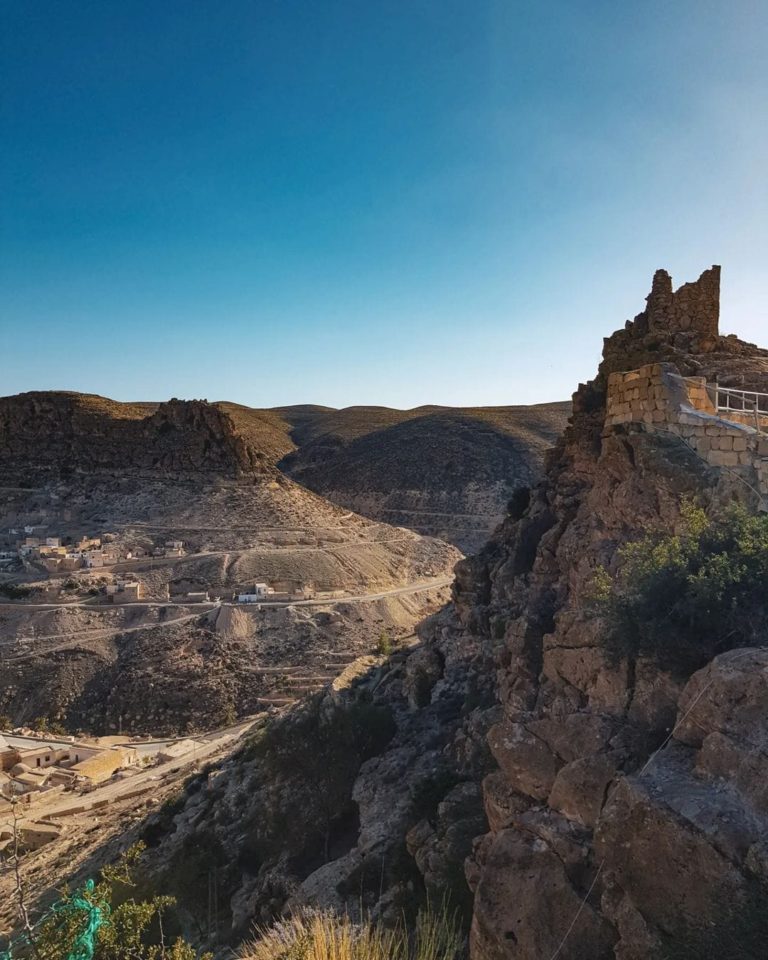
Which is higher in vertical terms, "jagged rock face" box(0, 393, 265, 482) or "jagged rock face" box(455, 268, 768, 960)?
"jagged rock face" box(0, 393, 265, 482)

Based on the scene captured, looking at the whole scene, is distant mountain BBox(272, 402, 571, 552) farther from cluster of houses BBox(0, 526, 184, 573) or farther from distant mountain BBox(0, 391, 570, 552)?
cluster of houses BBox(0, 526, 184, 573)

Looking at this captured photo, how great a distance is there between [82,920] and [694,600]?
18.5 feet

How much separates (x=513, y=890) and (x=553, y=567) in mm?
7202

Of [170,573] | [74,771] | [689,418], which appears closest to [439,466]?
[170,573]

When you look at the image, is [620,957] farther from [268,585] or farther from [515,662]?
[268,585]

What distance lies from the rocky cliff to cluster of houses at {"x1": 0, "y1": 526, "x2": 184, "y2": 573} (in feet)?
97.1

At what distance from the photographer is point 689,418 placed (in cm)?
932

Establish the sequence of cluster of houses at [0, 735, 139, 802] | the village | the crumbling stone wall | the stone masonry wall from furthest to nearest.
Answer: cluster of houses at [0, 735, 139, 802]
the village
the crumbling stone wall
the stone masonry wall

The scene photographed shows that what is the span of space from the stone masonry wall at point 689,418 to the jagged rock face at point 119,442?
46.4 metres

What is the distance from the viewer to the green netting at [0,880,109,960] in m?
5.30

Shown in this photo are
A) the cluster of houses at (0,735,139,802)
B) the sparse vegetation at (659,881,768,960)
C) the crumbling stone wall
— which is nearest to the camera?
the sparse vegetation at (659,881,768,960)

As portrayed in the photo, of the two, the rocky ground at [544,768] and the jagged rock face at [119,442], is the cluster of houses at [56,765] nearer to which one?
the rocky ground at [544,768]

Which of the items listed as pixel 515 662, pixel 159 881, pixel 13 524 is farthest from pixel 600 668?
pixel 13 524

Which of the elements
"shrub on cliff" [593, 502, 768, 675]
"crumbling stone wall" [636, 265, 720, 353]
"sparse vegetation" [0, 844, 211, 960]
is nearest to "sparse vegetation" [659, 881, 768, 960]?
"shrub on cliff" [593, 502, 768, 675]
